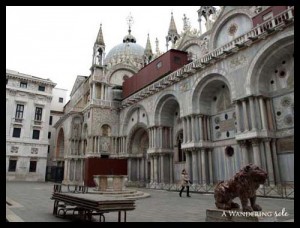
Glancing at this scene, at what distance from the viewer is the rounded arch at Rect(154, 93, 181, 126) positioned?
26438 mm

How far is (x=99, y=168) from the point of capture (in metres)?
28.0

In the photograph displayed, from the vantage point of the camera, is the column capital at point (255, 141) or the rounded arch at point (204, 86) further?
the rounded arch at point (204, 86)

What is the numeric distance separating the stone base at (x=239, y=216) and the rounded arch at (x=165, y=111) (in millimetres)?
19541

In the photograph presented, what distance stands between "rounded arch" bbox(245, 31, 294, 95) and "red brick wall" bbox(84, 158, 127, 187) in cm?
1754

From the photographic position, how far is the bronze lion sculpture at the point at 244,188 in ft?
22.5

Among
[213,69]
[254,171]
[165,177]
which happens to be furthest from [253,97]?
[165,177]

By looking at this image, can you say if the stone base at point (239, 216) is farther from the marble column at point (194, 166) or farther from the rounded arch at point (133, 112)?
the rounded arch at point (133, 112)

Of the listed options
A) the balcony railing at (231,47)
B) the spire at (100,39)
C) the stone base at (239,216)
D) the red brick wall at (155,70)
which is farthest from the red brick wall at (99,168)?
the stone base at (239,216)

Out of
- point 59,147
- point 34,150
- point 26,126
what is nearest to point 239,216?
point 34,150

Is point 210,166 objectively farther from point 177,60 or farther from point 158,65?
point 158,65

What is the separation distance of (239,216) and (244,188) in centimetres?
78

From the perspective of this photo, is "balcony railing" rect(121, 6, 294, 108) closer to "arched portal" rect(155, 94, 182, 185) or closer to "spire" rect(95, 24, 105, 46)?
"arched portal" rect(155, 94, 182, 185)

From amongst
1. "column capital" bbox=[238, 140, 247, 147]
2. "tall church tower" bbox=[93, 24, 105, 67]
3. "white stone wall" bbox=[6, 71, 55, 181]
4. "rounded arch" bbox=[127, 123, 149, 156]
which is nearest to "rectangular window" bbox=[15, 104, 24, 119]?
"white stone wall" bbox=[6, 71, 55, 181]

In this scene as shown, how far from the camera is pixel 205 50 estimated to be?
91.3 ft
